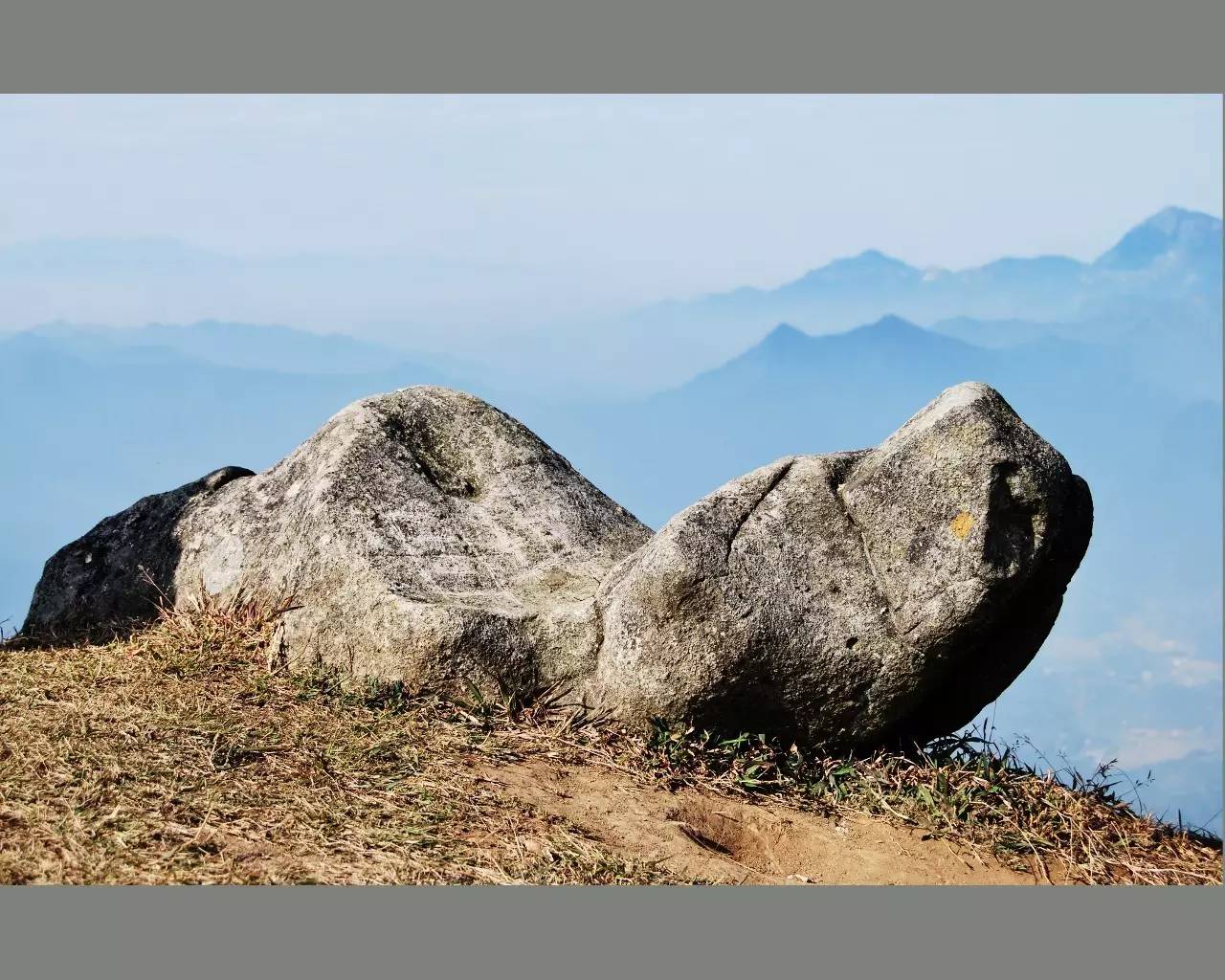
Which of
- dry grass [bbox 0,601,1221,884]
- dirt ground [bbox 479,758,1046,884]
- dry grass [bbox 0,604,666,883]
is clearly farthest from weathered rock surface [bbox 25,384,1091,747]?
dirt ground [bbox 479,758,1046,884]

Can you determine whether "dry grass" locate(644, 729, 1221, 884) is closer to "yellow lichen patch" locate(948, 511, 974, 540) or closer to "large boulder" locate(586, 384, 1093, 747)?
"large boulder" locate(586, 384, 1093, 747)

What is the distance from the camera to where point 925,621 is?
814 cm

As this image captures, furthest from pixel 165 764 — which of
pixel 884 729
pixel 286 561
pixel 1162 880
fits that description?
pixel 1162 880

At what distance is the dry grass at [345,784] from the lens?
661 cm

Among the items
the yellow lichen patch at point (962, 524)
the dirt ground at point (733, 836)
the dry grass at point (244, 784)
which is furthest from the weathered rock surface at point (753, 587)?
the dirt ground at point (733, 836)

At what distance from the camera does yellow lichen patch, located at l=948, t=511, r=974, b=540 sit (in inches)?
316

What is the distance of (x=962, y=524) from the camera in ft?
26.5

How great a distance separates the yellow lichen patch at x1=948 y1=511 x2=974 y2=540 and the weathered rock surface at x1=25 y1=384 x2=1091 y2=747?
0.04 feet

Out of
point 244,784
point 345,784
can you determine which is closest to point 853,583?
point 345,784

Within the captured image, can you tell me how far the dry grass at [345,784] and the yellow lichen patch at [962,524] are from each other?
5.07ft

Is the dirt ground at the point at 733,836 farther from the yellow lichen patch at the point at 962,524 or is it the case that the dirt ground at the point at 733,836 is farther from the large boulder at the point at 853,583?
the yellow lichen patch at the point at 962,524

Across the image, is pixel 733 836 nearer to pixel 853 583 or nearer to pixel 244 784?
pixel 853 583

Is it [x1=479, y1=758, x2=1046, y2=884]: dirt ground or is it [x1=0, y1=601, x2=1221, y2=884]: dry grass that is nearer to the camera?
[x1=0, y1=601, x2=1221, y2=884]: dry grass

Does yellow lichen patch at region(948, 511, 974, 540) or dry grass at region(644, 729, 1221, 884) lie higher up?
yellow lichen patch at region(948, 511, 974, 540)
